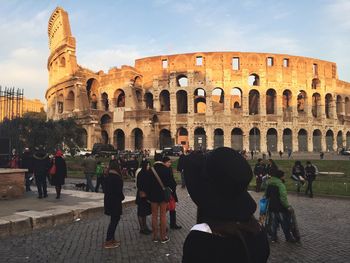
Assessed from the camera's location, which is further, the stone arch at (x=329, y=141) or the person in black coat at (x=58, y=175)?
the stone arch at (x=329, y=141)

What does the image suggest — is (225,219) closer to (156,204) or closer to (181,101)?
(156,204)

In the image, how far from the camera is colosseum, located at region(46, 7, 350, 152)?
44344 mm

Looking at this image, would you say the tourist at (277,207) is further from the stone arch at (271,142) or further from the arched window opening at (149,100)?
the arched window opening at (149,100)

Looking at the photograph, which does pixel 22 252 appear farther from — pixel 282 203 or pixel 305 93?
pixel 305 93

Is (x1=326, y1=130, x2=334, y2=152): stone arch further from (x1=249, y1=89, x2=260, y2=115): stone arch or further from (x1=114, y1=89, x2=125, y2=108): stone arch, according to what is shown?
(x1=114, y1=89, x2=125, y2=108): stone arch

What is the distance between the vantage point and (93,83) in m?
52.3

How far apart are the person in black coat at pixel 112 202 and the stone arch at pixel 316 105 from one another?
156 feet

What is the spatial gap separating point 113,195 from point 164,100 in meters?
43.2

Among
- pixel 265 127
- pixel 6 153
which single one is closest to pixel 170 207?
pixel 6 153

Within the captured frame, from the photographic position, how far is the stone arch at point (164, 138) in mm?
45750

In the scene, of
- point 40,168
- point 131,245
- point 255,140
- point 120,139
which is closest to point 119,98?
point 120,139

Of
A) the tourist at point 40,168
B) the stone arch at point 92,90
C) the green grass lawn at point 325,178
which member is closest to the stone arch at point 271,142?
the green grass lawn at point 325,178

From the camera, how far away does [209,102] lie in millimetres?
44625

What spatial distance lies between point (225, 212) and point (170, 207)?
18.7 feet
